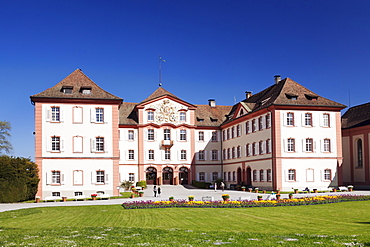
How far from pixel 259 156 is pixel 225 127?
45.0 ft

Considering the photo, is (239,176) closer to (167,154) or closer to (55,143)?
(167,154)

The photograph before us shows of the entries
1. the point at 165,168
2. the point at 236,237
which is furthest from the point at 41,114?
the point at 236,237

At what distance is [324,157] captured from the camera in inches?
1998

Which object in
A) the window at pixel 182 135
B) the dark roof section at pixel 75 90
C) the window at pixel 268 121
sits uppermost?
the dark roof section at pixel 75 90

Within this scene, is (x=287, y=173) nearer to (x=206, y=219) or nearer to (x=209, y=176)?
(x=209, y=176)

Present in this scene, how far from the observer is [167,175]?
217 feet

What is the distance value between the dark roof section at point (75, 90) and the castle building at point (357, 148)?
94.1ft

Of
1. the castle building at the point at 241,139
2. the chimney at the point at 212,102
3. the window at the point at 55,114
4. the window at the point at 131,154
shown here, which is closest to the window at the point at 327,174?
the castle building at the point at 241,139

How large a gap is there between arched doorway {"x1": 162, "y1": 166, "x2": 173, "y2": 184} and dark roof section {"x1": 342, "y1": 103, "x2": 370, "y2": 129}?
2438cm

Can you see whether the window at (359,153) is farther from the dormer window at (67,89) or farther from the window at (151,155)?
the dormer window at (67,89)

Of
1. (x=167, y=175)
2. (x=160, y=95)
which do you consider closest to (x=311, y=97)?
(x=160, y=95)

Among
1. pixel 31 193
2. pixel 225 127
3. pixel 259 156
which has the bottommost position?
pixel 31 193

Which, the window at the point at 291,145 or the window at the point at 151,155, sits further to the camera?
the window at the point at 151,155

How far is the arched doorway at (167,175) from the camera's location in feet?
215
